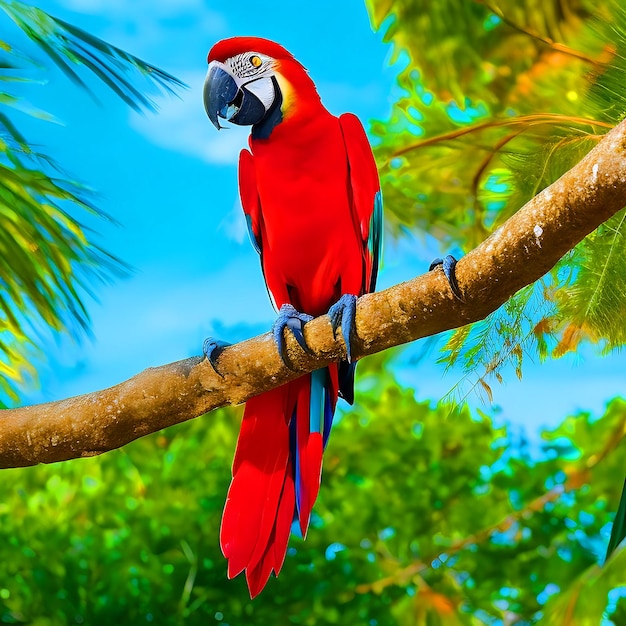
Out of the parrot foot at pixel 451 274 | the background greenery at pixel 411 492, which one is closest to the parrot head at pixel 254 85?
the parrot foot at pixel 451 274

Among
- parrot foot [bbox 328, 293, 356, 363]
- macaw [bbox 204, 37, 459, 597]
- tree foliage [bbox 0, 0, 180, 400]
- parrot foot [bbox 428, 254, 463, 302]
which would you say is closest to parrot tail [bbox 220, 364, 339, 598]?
macaw [bbox 204, 37, 459, 597]

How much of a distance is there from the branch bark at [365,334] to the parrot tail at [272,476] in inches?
7.1

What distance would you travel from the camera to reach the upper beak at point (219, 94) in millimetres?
1418

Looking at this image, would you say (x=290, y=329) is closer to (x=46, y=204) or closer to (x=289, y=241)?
(x=289, y=241)

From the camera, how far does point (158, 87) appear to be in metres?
1.79

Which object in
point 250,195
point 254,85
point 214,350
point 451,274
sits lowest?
point 451,274

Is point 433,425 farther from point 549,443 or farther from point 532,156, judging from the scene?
point 532,156

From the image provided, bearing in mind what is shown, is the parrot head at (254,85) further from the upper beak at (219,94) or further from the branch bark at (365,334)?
the branch bark at (365,334)

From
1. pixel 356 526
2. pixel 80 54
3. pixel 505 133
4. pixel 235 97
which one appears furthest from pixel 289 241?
pixel 356 526

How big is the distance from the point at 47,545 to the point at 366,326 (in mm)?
1775

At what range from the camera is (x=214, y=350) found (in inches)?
43.3

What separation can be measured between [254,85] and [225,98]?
0.06 meters

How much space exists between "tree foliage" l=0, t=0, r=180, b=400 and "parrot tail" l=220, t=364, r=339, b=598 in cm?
66

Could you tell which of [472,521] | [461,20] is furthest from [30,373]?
[461,20]
